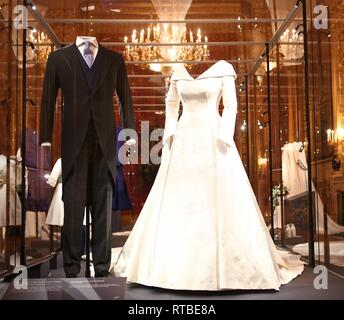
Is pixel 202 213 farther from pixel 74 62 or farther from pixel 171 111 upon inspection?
pixel 74 62

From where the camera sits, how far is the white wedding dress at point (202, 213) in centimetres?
280

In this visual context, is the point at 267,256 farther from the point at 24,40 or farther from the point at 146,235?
the point at 24,40

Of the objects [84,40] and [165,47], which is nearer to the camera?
[84,40]

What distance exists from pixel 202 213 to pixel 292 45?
162 cm

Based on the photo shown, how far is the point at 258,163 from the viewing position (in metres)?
3.34

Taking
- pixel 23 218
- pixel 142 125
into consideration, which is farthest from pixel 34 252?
pixel 142 125

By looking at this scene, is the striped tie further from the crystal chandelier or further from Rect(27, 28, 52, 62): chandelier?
the crystal chandelier

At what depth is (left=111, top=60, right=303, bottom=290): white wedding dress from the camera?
2.80 m

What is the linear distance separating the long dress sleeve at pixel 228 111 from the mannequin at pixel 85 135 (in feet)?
1.90

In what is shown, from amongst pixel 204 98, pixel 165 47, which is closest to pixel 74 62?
pixel 165 47

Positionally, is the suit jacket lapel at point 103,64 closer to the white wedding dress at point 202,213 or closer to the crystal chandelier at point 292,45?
the white wedding dress at point 202,213

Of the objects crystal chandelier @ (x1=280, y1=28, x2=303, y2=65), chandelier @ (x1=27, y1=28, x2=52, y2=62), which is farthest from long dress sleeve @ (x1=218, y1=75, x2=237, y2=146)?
chandelier @ (x1=27, y1=28, x2=52, y2=62)

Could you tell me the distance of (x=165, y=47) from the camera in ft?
11.1

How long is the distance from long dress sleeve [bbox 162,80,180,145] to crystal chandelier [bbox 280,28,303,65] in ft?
3.20
